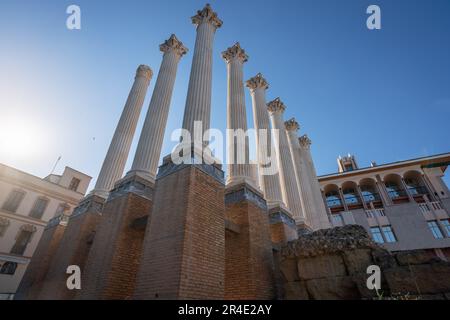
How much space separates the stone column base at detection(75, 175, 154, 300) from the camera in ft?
22.0

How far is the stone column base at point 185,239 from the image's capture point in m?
4.91

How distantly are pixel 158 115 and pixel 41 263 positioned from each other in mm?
8934

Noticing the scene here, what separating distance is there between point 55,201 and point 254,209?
88.8 ft

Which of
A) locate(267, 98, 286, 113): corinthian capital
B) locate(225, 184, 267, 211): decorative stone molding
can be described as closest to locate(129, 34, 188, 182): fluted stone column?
locate(225, 184, 267, 211): decorative stone molding

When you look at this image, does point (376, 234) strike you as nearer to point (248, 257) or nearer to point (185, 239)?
point (248, 257)

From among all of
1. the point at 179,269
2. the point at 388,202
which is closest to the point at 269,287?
the point at 179,269

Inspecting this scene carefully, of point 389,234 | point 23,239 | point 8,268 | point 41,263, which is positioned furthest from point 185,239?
point 23,239

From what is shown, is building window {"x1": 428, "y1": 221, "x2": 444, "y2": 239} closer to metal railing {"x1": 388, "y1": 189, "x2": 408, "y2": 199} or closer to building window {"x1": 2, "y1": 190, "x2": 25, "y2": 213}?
metal railing {"x1": 388, "y1": 189, "x2": 408, "y2": 199}

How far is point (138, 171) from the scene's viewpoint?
29.8 ft

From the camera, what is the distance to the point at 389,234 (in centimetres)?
2362

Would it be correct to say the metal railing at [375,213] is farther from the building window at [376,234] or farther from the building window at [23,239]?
the building window at [23,239]

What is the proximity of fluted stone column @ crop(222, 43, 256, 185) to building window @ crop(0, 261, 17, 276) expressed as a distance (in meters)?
24.4

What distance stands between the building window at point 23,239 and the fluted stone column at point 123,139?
19.0m
